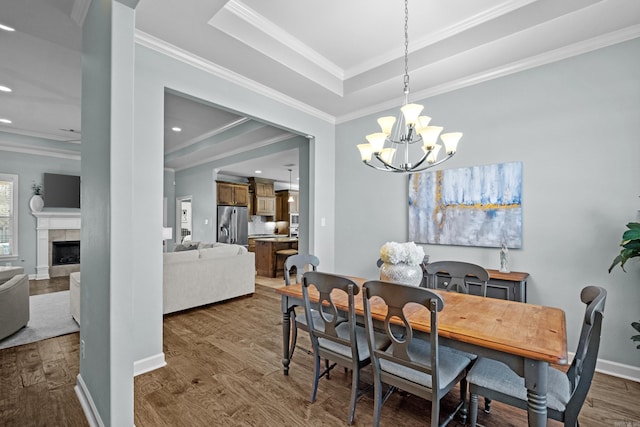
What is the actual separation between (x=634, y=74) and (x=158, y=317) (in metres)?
4.54

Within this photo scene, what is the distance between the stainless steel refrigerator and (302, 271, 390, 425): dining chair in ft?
21.7

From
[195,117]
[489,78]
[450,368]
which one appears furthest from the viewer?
[195,117]

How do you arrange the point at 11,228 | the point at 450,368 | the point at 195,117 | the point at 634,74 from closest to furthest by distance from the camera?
the point at 450,368 → the point at 634,74 → the point at 195,117 → the point at 11,228

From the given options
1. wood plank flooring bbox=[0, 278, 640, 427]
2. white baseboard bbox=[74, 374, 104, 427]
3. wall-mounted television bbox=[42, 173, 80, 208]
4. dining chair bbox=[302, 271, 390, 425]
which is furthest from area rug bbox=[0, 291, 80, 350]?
dining chair bbox=[302, 271, 390, 425]

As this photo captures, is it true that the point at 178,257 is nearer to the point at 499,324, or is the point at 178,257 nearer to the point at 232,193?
the point at 499,324

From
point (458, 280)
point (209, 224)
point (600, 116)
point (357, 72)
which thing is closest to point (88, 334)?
point (458, 280)

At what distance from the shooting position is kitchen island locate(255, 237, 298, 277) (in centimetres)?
676

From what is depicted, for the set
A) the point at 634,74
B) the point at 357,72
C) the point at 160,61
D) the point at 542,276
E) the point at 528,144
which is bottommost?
the point at 542,276

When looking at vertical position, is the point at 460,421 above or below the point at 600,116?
below

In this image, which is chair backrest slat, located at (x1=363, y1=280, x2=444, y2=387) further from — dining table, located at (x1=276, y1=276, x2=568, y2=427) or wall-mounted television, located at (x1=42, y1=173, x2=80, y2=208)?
wall-mounted television, located at (x1=42, y1=173, x2=80, y2=208)

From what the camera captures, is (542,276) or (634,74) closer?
(634,74)

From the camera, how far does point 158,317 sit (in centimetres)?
266

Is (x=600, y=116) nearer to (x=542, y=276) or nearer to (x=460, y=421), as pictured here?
(x=542, y=276)

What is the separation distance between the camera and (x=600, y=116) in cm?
257
